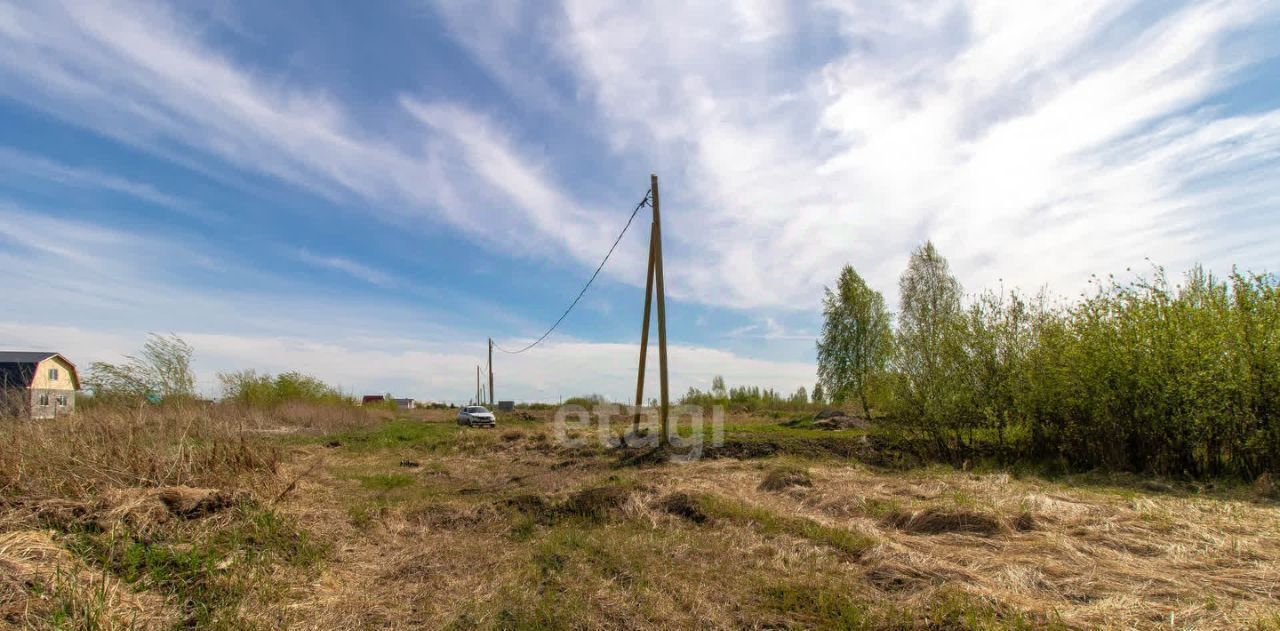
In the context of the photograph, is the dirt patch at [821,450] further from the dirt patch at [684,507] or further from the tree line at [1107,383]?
the dirt patch at [684,507]

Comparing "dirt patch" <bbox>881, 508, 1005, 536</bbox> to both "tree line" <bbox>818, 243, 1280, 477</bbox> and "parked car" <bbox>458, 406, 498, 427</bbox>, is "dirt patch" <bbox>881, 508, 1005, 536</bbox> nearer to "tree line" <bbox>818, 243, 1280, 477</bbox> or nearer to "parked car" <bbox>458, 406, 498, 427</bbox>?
"tree line" <bbox>818, 243, 1280, 477</bbox>

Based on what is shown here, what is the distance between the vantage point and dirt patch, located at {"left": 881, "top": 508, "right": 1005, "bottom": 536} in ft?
19.1

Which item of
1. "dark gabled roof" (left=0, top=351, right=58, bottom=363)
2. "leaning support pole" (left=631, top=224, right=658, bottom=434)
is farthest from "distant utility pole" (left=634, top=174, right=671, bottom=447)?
"dark gabled roof" (left=0, top=351, right=58, bottom=363)

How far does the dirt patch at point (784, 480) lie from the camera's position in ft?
29.3

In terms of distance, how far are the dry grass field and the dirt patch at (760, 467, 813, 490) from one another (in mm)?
87

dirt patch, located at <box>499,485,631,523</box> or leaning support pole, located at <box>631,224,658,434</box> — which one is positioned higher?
leaning support pole, located at <box>631,224,658,434</box>

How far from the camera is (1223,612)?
3.43m

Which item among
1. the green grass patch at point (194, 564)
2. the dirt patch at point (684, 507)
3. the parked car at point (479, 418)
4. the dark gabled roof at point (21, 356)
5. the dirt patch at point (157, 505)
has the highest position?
the dark gabled roof at point (21, 356)

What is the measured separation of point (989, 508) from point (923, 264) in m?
26.9

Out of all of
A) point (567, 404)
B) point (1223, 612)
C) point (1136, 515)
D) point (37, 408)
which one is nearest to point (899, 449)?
point (1136, 515)

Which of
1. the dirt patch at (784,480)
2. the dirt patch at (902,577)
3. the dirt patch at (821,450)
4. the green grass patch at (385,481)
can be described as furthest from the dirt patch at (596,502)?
the dirt patch at (821,450)

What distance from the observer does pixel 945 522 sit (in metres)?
6.09

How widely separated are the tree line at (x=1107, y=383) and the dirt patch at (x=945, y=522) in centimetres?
614

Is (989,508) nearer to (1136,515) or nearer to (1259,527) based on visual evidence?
(1136,515)
